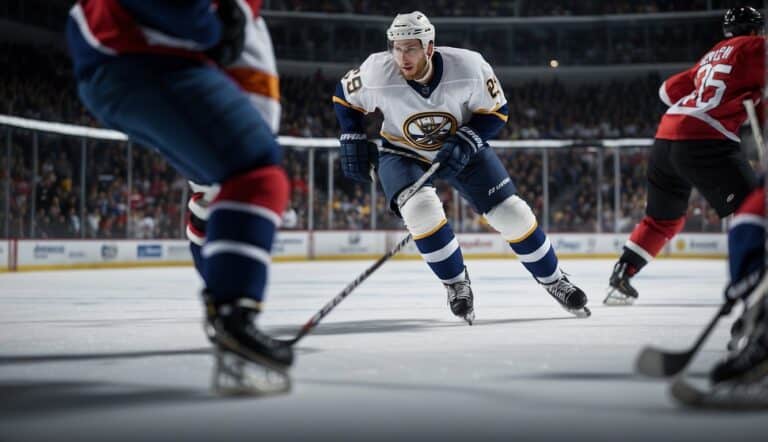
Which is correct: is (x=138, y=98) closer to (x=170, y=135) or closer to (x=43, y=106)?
(x=170, y=135)

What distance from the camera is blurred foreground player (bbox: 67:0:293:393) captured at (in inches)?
63.1

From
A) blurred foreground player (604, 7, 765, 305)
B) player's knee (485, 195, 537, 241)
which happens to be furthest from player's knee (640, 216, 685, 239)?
player's knee (485, 195, 537, 241)

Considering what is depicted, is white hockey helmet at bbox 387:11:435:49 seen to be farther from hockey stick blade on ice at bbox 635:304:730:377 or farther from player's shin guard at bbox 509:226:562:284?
hockey stick blade on ice at bbox 635:304:730:377

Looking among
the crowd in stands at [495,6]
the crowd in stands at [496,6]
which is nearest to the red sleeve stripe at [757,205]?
the crowd in stands at [495,6]

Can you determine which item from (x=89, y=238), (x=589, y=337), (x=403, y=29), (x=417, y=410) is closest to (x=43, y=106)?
(x=89, y=238)

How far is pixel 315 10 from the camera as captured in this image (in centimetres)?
2042

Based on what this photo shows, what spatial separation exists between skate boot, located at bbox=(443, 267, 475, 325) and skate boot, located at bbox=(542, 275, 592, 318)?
1.36 ft

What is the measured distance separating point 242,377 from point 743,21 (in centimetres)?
276

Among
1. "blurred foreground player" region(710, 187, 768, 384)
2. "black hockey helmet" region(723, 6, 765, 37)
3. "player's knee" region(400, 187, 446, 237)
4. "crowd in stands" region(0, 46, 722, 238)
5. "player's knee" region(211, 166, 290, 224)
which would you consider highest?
"black hockey helmet" region(723, 6, 765, 37)

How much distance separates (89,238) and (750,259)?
945 centimetres

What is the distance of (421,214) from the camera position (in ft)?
10.7

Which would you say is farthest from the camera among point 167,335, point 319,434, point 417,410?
point 167,335

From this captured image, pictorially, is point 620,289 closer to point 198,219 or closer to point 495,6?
point 198,219

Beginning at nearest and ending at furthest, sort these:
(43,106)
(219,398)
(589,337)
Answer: (219,398) → (589,337) → (43,106)
